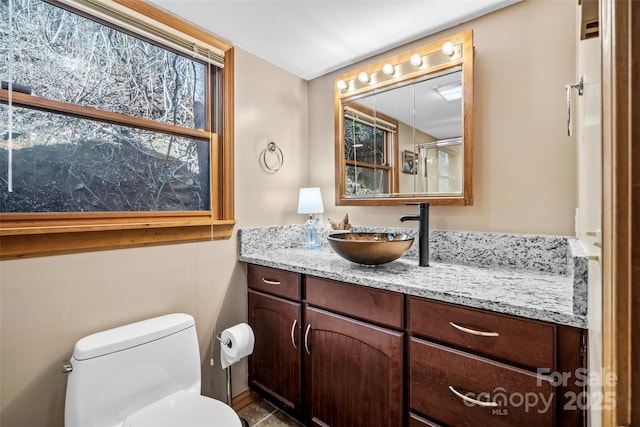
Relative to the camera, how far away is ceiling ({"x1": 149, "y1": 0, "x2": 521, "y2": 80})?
60.1 inches

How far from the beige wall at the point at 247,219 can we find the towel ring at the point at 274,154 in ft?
0.17

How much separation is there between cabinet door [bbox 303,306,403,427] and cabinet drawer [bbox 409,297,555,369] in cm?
15

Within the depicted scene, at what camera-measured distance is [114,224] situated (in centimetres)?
140

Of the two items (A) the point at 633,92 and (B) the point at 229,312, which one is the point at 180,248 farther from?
(A) the point at 633,92

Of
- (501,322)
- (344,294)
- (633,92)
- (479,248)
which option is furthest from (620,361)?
(479,248)

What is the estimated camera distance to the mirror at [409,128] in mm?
1631

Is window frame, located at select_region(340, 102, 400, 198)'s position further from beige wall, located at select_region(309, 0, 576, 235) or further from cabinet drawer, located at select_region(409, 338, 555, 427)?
cabinet drawer, located at select_region(409, 338, 555, 427)

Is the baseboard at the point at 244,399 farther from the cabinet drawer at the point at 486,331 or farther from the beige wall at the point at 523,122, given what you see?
the beige wall at the point at 523,122

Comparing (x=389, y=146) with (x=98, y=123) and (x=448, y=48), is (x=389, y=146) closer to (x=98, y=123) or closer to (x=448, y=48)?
(x=448, y=48)

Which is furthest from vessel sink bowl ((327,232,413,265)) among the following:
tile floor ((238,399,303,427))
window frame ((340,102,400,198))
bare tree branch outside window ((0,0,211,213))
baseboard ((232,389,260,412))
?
baseboard ((232,389,260,412))

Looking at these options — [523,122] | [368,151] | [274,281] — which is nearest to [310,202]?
[368,151]

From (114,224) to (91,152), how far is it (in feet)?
1.18

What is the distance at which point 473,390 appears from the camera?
1022mm

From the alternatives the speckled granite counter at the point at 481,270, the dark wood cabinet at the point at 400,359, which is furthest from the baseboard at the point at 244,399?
the speckled granite counter at the point at 481,270
